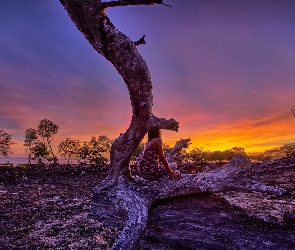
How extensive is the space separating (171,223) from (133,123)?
1.82 metres

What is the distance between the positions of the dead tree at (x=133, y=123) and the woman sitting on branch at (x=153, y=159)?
19 centimetres

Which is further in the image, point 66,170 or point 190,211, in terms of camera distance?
point 66,170

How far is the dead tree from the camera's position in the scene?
402cm

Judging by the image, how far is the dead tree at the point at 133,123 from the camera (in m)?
4.02

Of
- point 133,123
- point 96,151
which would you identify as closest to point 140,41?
point 133,123

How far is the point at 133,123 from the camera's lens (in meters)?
4.74

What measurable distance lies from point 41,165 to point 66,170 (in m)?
3.75

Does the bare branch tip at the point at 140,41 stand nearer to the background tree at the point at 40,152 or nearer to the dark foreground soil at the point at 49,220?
the dark foreground soil at the point at 49,220

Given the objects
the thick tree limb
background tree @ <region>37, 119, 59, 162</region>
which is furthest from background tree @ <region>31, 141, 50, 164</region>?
the thick tree limb

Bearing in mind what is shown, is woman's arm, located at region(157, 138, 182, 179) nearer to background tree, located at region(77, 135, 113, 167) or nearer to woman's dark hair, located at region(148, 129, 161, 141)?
woman's dark hair, located at region(148, 129, 161, 141)

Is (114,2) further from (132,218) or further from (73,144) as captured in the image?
(73,144)

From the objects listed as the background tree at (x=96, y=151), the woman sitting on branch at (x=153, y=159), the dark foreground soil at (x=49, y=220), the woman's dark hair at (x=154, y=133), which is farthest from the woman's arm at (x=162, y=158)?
the background tree at (x=96, y=151)

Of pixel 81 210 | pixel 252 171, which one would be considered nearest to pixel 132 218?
pixel 252 171

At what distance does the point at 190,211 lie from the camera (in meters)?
3.98
